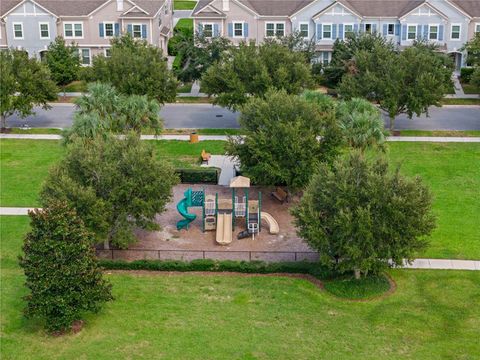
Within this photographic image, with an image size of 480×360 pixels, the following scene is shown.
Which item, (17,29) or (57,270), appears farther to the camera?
(17,29)

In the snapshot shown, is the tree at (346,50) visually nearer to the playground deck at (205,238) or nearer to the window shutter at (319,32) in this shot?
the window shutter at (319,32)

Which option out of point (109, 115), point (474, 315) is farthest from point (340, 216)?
point (109, 115)

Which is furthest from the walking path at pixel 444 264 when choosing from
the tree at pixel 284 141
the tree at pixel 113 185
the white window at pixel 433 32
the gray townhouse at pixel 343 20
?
the white window at pixel 433 32

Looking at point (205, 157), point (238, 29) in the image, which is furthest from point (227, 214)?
point (238, 29)

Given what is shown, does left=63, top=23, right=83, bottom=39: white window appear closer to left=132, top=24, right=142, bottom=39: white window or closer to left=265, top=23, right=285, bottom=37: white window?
left=132, top=24, right=142, bottom=39: white window

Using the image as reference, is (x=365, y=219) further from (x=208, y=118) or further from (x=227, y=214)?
(x=208, y=118)

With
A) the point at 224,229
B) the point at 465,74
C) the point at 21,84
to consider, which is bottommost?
the point at 224,229
